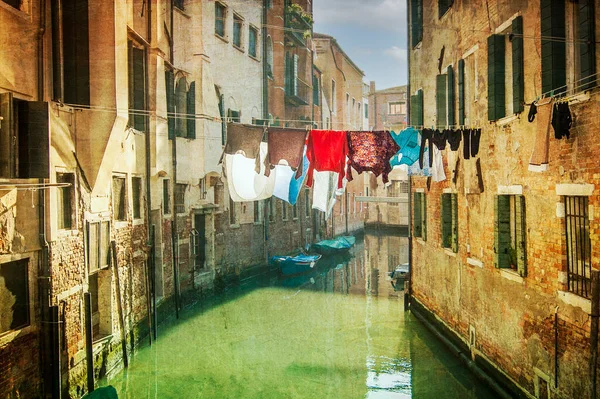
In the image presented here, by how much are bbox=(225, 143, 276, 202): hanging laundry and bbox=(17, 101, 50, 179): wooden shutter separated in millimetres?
4229

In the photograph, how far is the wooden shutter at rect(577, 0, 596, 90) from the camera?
258 inches

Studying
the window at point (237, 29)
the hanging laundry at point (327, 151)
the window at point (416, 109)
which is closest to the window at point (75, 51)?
the hanging laundry at point (327, 151)

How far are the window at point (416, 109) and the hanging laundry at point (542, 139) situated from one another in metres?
7.25

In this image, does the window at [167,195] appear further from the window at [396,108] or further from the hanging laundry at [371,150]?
the window at [396,108]

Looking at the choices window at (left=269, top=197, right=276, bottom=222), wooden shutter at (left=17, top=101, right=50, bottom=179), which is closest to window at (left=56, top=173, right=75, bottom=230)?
wooden shutter at (left=17, top=101, right=50, bottom=179)

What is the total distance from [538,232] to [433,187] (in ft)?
17.8

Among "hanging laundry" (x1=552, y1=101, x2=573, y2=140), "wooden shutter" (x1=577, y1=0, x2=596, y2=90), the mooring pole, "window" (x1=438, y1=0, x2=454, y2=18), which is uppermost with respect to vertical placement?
"window" (x1=438, y1=0, x2=454, y2=18)

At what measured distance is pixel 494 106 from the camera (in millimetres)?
9258

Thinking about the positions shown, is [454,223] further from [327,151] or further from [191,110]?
[191,110]

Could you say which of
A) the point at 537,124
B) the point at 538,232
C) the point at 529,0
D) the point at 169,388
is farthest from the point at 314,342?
the point at 529,0

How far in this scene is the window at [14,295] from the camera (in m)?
7.53

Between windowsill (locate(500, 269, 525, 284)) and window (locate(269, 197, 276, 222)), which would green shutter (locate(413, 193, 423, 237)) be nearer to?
windowsill (locate(500, 269, 525, 284))

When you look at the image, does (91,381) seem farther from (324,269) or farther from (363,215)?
(363,215)

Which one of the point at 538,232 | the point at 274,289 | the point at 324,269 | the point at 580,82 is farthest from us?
the point at 324,269
